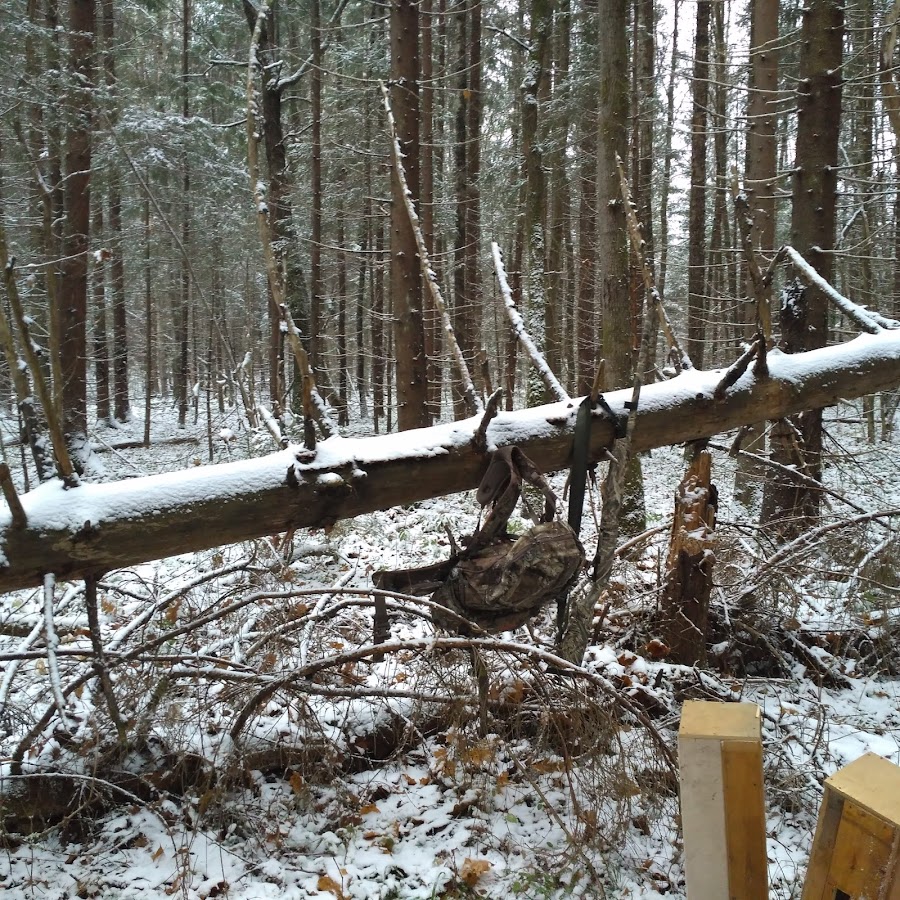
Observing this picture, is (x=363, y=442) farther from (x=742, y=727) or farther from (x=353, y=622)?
(x=353, y=622)

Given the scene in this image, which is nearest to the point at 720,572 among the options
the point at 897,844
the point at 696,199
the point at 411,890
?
the point at 411,890

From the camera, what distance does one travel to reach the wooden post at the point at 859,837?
1.37 m

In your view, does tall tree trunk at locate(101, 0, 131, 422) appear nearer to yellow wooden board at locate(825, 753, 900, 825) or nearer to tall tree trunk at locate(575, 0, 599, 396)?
tall tree trunk at locate(575, 0, 599, 396)

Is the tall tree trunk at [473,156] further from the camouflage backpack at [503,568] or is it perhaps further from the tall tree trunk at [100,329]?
the camouflage backpack at [503,568]

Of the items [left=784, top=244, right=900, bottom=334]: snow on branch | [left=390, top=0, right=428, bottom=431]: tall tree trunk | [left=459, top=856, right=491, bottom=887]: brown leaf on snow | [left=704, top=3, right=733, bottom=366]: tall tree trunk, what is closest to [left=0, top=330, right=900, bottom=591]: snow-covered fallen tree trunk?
[left=784, top=244, right=900, bottom=334]: snow on branch

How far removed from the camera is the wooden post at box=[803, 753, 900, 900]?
1.37 meters

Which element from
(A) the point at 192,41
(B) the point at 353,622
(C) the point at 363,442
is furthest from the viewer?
(A) the point at 192,41

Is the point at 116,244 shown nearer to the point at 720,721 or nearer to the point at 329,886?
the point at 329,886

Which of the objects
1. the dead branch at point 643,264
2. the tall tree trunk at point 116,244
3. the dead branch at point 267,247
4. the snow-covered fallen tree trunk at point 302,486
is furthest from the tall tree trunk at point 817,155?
the tall tree trunk at point 116,244

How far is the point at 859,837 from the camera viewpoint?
1.43 metres

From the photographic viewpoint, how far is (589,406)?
2.89m

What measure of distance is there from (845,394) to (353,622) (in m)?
3.29

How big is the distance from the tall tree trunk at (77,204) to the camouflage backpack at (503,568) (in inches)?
293

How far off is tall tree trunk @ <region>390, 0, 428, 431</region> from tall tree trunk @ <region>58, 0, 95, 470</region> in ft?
13.5
